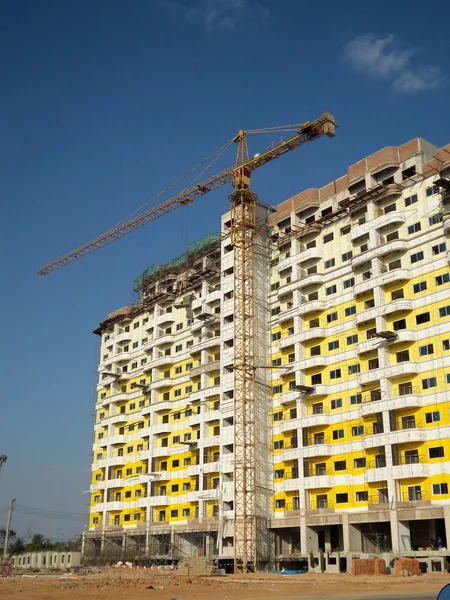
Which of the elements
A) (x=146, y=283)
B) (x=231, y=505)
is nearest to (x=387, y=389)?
(x=231, y=505)

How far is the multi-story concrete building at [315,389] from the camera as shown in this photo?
6228cm

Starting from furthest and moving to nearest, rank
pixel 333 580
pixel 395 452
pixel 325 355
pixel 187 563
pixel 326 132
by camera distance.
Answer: pixel 326 132, pixel 325 355, pixel 187 563, pixel 395 452, pixel 333 580

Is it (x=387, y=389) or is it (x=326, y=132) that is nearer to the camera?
(x=387, y=389)

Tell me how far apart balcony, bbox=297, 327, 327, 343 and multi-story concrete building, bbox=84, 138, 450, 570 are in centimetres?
12

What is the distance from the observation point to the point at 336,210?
7662 centimetres

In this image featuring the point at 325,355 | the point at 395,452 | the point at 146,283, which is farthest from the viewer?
the point at 146,283

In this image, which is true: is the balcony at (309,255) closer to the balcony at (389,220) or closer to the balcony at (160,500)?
the balcony at (389,220)

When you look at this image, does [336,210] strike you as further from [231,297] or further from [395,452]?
[395,452]

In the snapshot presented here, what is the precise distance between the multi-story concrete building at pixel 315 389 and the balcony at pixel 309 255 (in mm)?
255

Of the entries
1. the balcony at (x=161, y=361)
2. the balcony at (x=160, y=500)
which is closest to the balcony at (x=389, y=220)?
the balcony at (x=161, y=361)

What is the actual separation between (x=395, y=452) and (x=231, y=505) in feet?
76.7

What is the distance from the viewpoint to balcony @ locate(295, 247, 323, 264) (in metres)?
77.2

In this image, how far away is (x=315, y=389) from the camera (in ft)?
235

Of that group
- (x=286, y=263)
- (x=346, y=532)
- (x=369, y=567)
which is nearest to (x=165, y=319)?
(x=286, y=263)
